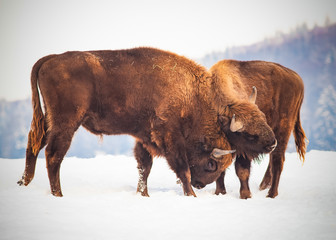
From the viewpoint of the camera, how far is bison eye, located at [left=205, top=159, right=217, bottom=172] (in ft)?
19.9

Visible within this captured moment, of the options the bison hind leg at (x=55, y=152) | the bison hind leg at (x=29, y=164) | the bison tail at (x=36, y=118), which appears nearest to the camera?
the bison hind leg at (x=55, y=152)

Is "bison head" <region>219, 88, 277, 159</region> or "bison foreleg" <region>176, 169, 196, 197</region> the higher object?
"bison head" <region>219, 88, 277, 159</region>

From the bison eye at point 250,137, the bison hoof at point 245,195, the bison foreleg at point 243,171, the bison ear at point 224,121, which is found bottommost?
the bison hoof at point 245,195

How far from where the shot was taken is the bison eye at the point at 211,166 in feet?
19.9

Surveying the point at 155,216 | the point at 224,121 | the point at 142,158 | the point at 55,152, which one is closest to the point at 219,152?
the point at 224,121

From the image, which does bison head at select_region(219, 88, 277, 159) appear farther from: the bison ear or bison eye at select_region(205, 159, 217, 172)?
bison eye at select_region(205, 159, 217, 172)

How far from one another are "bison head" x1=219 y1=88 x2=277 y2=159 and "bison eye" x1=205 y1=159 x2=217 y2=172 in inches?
18.3

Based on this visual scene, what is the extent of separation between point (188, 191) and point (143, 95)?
1780 mm

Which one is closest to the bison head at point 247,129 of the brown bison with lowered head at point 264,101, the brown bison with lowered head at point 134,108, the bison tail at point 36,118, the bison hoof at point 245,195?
the brown bison with lowered head at point 264,101

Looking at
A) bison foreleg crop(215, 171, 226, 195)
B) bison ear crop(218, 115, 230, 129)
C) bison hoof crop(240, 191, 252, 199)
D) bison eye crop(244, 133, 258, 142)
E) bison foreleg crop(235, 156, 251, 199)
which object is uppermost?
bison ear crop(218, 115, 230, 129)

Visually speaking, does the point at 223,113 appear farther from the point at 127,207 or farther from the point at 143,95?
the point at 127,207

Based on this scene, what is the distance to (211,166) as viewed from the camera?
6.07 m

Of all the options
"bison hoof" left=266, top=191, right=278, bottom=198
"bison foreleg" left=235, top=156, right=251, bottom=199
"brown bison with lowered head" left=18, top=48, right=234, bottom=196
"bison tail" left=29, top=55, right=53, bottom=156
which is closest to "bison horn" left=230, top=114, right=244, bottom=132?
"brown bison with lowered head" left=18, top=48, right=234, bottom=196

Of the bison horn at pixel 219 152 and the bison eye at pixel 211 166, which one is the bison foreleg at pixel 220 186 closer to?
the bison eye at pixel 211 166
